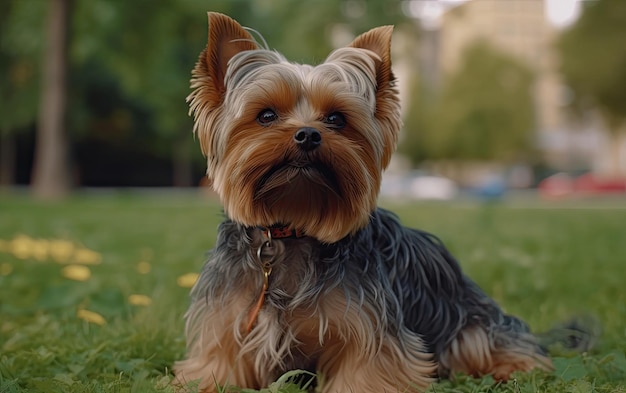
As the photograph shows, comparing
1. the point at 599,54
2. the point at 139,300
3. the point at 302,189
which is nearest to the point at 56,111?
the point at 139,300

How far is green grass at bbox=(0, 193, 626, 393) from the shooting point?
139 inches

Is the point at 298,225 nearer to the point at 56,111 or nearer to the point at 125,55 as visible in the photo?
the point at 56,111

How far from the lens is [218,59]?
340cm

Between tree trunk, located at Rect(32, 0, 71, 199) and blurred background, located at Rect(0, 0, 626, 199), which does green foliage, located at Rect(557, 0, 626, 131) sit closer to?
blurred background, located at Rect(0, 0, 626, 199)

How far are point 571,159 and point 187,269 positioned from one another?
277 ft

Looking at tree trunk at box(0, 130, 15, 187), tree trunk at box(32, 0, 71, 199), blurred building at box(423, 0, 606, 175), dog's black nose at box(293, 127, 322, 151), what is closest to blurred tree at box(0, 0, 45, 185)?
tree trunk at box(0, 130, 15, 187)

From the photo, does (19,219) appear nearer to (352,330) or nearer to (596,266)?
(596,266)

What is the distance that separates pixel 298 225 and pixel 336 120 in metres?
0.53

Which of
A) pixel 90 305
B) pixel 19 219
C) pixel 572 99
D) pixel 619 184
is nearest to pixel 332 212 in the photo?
pixel 90 305

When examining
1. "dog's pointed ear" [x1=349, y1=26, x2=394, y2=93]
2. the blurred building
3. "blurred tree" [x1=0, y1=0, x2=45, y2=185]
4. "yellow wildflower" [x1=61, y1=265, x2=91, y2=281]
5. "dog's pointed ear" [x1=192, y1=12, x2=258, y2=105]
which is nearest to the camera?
"dog's pointed ear" [x1=192, y1=12, x2=258, y2=105]

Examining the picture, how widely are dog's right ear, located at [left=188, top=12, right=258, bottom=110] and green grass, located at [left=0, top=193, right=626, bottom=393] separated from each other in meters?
0.85

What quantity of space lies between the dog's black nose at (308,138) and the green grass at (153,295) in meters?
1.07

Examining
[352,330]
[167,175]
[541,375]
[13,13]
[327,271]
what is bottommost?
[167,175]

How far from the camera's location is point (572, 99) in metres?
37.9
